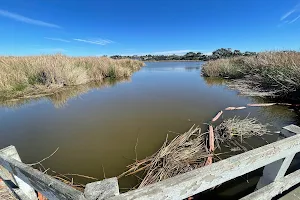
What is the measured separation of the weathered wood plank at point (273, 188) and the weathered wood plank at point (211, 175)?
0.34 meters

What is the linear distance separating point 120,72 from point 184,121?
1086 centimetres

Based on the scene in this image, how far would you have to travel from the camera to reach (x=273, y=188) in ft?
4.85

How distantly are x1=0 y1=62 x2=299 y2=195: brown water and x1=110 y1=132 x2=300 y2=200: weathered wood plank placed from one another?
4.71 feet

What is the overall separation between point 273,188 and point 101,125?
3.34 metres

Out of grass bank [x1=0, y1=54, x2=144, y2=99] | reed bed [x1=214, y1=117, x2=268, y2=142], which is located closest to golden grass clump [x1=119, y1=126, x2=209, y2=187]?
reed bed [x1=214, y1=117, x2=268, y2=142]

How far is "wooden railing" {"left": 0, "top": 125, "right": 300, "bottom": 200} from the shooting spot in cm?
79

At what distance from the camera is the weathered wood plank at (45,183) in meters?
0.83

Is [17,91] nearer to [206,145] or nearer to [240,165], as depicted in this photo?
[206,145]

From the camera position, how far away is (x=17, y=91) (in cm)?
705

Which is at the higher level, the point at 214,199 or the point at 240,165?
the point at 240,165

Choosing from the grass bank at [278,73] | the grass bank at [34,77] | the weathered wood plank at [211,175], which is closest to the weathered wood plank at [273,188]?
the weathered wood plank at [211,175]

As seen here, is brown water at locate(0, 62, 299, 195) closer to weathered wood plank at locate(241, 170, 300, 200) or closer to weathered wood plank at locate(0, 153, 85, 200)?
weathered wood plank at locate(0, 153, 85, 200)

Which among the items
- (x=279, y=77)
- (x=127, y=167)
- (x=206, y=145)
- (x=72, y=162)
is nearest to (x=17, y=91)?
(x=72, y=162)

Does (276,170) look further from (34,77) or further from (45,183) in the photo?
(34,77)
